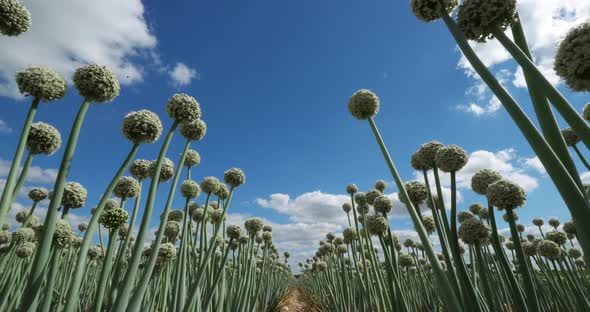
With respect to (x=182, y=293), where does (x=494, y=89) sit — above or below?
above

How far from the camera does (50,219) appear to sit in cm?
158

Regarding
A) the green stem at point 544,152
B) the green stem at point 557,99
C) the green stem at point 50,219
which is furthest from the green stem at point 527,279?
the green stem at point 50,219

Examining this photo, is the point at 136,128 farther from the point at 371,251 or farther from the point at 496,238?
the point at 371,251

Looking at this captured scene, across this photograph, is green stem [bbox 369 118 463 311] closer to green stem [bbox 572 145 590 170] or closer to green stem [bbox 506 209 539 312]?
green stem [bbox 506 209 539 312]

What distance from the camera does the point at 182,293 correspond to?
11.4 ft

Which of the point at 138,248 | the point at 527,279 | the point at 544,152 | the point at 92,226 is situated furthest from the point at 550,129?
the point at 92,226

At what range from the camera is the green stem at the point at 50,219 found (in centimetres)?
157

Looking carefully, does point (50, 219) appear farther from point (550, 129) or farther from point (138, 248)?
point (550, 129)

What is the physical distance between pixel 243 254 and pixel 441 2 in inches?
215

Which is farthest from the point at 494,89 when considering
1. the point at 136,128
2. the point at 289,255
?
the point at 289,255

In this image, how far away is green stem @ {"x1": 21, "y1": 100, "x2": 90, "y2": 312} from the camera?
157 cm

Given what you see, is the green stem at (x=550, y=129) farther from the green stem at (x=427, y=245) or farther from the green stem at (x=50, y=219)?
the green stem at (x=50, y=219)

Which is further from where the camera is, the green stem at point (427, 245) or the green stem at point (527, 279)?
the green stem at point (527, 279)

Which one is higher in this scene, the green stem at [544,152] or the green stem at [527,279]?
the green stem at [544,152]
